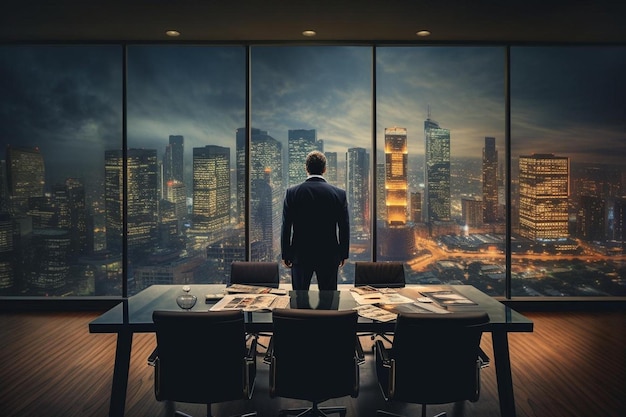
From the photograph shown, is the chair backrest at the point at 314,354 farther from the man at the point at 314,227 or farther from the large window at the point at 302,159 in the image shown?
the large window at the point at 302,159

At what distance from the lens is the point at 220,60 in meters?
5.47

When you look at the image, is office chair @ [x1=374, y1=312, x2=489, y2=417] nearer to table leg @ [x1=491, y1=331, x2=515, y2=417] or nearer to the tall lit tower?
table leg @ [x1=491, y1=331, x2=515, y2=417]

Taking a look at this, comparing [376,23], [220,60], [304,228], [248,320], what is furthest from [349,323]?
[220,60]

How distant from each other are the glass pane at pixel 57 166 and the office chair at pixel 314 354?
3839mm

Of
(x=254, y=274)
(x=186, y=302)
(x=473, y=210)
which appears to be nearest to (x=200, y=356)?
(x=186, y=302)

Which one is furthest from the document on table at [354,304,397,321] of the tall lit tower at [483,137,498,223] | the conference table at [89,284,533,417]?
the tall lit tower at [483,137,498,223]

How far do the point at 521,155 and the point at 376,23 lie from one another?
234cm

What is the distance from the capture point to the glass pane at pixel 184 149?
5.43 m

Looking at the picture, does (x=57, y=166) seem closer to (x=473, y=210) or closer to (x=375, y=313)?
(x=375, y=313)

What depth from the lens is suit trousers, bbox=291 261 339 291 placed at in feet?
12.3

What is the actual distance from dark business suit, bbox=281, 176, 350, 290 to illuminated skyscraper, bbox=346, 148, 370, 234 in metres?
1.56

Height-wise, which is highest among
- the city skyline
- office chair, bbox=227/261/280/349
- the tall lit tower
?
the city skyline

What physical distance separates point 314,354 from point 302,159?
10.9 ft

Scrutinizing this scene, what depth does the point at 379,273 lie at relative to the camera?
142 inches
